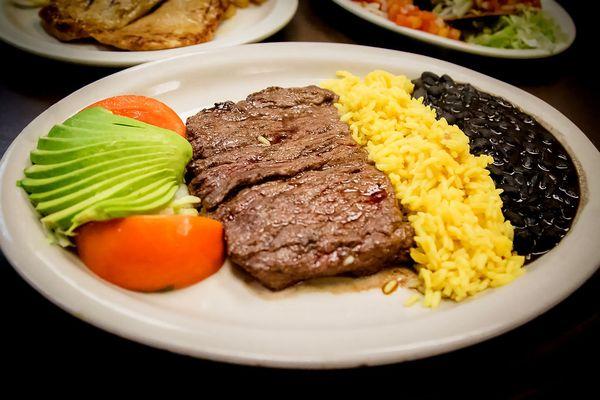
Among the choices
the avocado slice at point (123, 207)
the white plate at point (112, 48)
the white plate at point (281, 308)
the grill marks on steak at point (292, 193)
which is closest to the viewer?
the white plate at point (281, 308)

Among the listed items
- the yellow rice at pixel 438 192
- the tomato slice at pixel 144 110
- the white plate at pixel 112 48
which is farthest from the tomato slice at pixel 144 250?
the white plate at pixel 112 48

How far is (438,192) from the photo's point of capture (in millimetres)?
2840

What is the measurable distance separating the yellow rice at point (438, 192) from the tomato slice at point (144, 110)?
1.18m

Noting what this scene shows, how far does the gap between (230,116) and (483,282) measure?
6.20 ft

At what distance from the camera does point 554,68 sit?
488 cm

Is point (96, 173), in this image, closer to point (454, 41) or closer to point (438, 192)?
point (438, 192)

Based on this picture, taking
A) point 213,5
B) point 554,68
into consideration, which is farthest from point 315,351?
point 554,68

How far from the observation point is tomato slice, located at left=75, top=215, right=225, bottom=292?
239 cm

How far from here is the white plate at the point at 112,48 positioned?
3865 mm

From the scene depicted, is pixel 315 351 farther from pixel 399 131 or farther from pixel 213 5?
pixel 213 5

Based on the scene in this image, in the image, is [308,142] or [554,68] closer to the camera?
[308,142]

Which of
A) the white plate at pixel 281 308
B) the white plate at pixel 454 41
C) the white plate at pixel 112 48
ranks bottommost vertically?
the white plate at pixel 281 308

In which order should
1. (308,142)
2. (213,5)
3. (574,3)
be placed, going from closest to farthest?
(308,142) < (213,5) < (574,3)

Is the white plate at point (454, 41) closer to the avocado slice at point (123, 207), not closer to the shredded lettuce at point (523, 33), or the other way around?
the shredded lettuce at point (523, 33)
